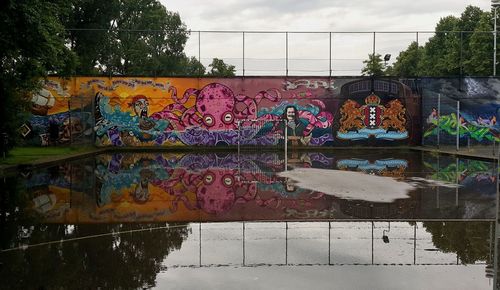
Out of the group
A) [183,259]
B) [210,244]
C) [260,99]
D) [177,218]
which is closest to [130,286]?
[183,259]

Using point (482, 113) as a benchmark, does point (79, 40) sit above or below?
above

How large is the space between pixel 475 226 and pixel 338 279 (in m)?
4.36

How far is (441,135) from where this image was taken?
3506 centimetres

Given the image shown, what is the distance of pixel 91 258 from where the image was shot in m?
7.14

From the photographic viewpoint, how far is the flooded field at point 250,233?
6359mm

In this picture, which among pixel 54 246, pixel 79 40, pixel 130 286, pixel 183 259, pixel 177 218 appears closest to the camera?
pixel 130 286

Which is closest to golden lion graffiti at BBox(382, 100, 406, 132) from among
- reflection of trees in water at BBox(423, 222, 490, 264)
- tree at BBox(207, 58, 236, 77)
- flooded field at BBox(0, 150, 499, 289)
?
tree at BBox(207, 58, 236, 77)

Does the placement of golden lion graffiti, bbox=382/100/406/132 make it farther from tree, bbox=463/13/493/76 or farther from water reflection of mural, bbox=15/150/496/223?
tree, bbox=463/13/493/76

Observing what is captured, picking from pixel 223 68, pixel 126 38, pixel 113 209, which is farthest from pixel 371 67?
pixel 113 209

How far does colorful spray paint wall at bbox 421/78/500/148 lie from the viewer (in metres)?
35.1

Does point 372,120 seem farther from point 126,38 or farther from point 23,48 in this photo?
point 126,38

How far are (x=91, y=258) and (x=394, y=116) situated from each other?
3080 centimetres

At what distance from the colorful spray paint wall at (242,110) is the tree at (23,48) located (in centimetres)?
1281

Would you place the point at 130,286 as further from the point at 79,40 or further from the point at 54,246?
the point at 79,40
